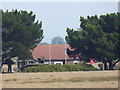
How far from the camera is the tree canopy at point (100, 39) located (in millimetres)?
63359

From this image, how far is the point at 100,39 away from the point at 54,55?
3693 centimetres

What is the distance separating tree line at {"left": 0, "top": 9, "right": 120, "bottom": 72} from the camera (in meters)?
63.7

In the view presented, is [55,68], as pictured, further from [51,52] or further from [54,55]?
[51,52]

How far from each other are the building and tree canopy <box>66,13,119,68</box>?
23112 millimetres

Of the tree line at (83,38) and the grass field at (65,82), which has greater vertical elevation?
the tree line at (83,38)

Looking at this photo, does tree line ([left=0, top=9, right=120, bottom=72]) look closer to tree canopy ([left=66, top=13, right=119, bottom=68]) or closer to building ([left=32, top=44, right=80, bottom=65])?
tree canopy ([left=66, top=13, right=119, bottom=68])

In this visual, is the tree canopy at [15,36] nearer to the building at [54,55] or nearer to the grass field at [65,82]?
the building at [54,55]

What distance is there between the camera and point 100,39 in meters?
64.2

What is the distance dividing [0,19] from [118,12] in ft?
71.3

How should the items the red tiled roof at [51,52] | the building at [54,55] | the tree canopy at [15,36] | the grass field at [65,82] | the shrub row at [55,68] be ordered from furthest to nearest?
the red tiled roof at [51,52], the building at [54,55], the tree canopy at [15,36], the shrub row at [55,68], the grass field at [65,82]

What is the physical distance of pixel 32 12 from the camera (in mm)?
81062

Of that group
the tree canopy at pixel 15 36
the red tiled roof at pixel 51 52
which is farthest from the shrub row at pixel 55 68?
the red tiled roof at pixel 51 52

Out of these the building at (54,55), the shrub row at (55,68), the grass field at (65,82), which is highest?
the building at (54,55)

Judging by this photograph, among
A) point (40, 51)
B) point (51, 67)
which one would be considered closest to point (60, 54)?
point (40, 51)
